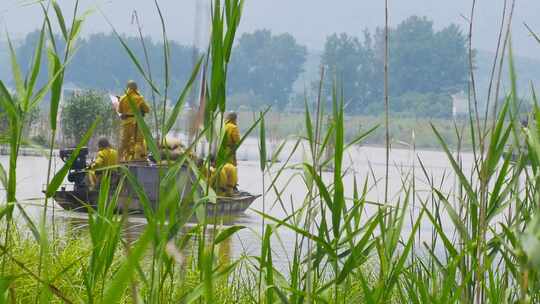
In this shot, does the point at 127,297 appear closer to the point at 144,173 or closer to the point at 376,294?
the point at 376,294

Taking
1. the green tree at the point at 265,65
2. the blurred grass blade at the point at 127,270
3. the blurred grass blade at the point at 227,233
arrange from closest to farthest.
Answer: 1. the blurred grass blade at the point at 127,270
2. the blurred grass blade at the point at 227,233
3. the green tree at the point at 265,65

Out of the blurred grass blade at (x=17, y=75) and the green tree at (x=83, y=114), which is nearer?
the blurred grass blade at (x=17, y=75)

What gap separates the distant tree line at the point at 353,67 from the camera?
3002 inches

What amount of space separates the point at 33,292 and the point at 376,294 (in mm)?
1356

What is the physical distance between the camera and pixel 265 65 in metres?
88.9

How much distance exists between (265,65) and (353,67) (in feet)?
38.3

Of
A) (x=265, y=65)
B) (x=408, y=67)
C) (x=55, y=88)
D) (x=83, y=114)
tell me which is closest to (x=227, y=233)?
(x=55, y=88)

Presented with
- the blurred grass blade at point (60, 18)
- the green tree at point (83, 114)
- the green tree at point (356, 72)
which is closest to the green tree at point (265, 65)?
the green tree at point (356, 72)

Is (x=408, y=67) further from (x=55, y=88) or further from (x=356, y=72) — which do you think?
(x=55, y=88)

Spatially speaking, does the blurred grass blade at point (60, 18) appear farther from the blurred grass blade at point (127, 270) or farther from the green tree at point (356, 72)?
the green tree at point (356, 72)

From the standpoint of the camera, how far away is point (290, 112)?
83.3 m

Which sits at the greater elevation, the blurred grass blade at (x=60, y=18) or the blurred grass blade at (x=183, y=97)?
the blurred grass blade at (x=60, y=18)

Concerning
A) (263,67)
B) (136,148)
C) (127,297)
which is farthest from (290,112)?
(127,297)

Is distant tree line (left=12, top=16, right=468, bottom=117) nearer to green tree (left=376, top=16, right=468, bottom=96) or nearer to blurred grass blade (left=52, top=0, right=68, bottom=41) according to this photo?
green tree (left=376, top=16, right=468, bottom=96)
